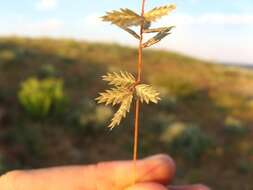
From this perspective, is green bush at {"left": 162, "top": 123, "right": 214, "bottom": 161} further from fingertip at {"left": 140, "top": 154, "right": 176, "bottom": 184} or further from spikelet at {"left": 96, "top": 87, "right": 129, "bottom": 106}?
spikelet at {"left": 96, "top": 87, "right": 129, "bottom": 106}

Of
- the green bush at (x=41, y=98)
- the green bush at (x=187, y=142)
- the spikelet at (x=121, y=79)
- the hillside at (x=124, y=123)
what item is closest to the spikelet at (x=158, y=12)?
the spikelet at (x=121, y=79)

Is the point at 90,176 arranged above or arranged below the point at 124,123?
above

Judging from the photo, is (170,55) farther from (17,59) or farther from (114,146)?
(114,146)

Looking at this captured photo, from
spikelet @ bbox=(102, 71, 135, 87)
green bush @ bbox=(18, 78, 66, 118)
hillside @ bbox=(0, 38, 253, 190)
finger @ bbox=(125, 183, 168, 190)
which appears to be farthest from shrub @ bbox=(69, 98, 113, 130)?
spikelet @ bbox=(102, 71, 135, 87)

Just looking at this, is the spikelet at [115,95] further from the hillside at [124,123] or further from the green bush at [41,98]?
the green bush at [41,98]

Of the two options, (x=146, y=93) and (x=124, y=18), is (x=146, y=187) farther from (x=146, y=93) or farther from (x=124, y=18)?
(x=124, y=18)

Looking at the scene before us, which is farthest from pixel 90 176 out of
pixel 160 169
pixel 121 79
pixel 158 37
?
pixel 158 37
